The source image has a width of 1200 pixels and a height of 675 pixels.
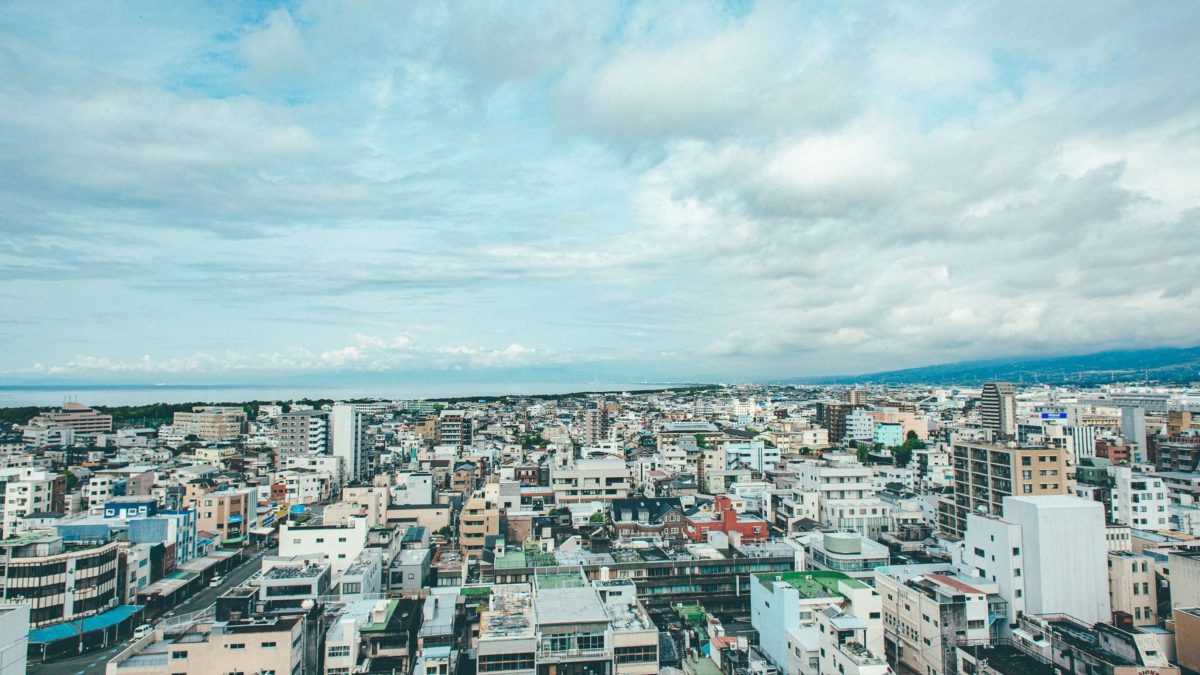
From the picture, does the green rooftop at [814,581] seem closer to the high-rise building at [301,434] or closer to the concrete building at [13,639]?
the concrete building at [13,639]

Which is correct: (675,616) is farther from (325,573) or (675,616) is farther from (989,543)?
(325,573)

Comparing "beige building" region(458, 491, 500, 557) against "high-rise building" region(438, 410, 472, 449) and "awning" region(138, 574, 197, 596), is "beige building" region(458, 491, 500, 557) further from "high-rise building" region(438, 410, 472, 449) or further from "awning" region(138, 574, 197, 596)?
"high-rise building" region(438, 410, 472, 449)

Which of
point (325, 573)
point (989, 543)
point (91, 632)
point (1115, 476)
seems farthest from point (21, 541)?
point (1115, 476)

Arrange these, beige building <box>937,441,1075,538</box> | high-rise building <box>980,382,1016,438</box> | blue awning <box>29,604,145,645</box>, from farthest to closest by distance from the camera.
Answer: high-rise building <box>980,382,1016,438</box>
beige building <box>937,441,1075,538</box>
blue awning <box>29,604,145,645</box>

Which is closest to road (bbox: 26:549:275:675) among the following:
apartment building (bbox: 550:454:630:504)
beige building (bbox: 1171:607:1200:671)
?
apartment building (bbox: 550:454:630:504)

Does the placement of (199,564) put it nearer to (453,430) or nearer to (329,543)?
(329,543)
